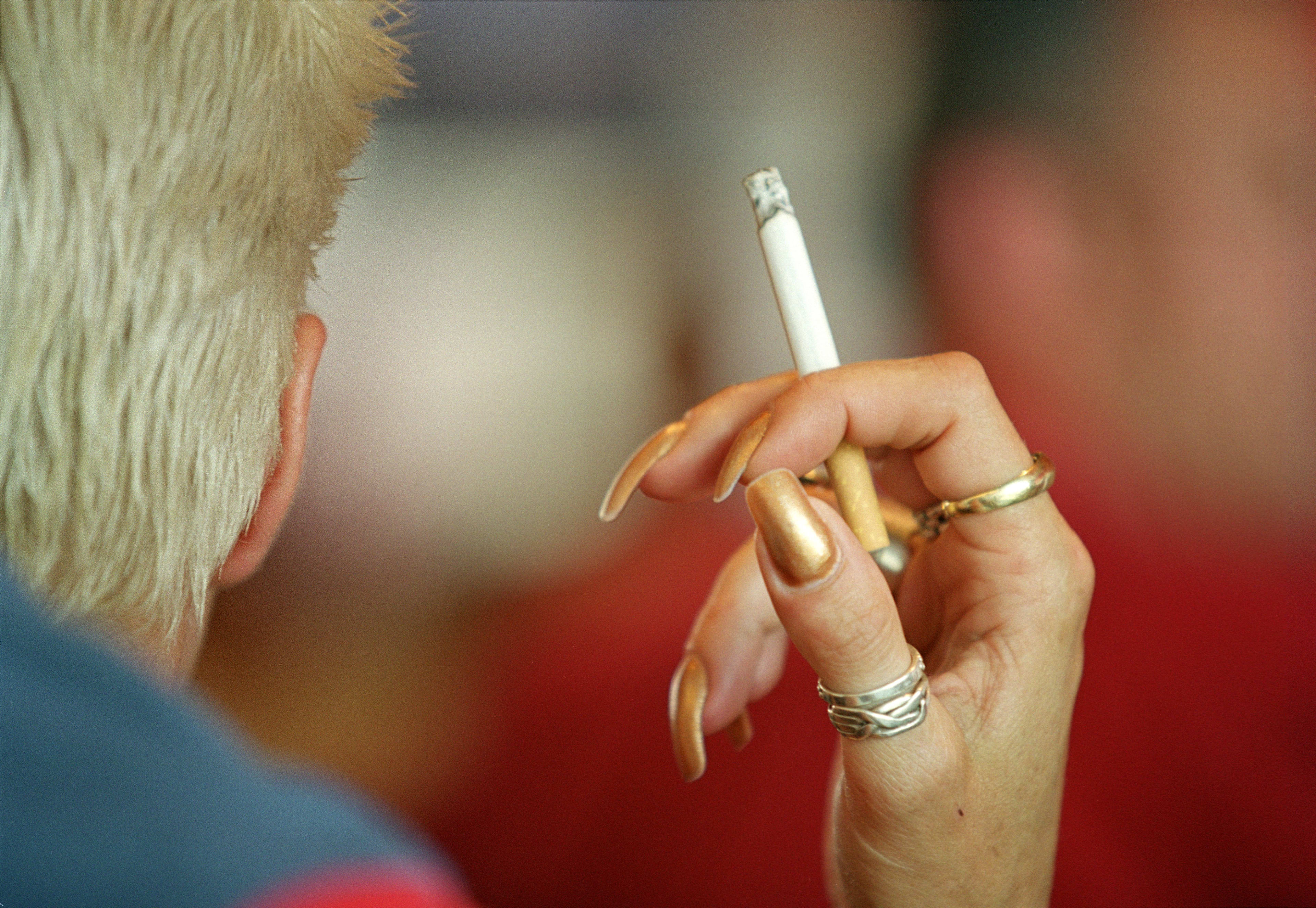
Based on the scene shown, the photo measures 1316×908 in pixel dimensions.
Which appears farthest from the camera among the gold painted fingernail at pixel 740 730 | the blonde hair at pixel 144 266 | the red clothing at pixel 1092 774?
the red clothing at pixel 1092 774

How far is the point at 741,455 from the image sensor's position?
0.96 ft

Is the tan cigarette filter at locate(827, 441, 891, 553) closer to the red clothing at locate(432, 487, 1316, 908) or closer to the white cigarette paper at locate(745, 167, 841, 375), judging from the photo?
the white cigarette paper at locate(745, 167, 841, 375)

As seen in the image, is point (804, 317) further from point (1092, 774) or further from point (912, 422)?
point (1092, 774)

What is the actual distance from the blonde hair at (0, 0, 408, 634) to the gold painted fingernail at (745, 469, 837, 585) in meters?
0.14

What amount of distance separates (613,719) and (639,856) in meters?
0.10

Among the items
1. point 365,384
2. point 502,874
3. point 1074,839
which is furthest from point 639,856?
point 365,384

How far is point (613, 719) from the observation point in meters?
0.61

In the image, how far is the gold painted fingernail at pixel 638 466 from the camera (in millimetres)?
314

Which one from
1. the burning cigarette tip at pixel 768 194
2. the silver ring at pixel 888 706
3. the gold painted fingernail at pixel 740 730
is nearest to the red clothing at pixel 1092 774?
the gold painted fingernail at pixel 740 730

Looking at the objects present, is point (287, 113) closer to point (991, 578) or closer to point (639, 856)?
point (991, 578)

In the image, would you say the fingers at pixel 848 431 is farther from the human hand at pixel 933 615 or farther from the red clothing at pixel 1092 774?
the red clothing at pixel 1092 774

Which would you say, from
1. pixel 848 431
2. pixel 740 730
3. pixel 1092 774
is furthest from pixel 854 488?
pixel 1092 774

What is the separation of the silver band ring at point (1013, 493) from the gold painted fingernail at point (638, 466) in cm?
10

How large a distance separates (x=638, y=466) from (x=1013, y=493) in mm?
130
